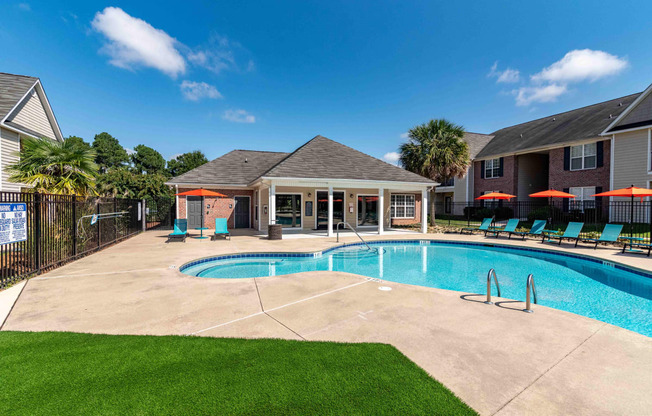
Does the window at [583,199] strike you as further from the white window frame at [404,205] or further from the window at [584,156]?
the white window frame at [404,205]

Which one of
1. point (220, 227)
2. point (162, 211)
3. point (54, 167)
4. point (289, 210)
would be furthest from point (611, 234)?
point (162, 211)

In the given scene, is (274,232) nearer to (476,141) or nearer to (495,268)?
(495,268)

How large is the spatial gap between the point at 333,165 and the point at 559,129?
62.2 feet

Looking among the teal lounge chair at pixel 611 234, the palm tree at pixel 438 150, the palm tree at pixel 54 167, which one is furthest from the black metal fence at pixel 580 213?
the palm tree at pixel 54 167

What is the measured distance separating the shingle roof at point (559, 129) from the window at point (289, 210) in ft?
61.3

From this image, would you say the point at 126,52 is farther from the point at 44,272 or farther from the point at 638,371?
the point at 638,371

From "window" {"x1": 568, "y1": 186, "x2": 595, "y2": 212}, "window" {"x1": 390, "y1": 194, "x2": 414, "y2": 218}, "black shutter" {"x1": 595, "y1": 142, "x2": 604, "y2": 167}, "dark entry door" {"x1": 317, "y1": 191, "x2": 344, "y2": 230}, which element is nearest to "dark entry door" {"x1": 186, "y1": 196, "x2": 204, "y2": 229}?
"dark entry door" {"x1": 317, "y1": 191, "x2": 344, "y2": 230}

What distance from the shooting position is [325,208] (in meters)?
18.8

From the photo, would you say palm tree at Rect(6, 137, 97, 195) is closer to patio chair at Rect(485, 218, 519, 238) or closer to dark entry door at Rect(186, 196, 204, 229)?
dark entry door at Rect(186, 196, 204, 229)

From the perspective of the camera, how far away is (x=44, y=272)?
696 cm

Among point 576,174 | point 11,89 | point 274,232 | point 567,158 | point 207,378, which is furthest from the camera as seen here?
point 567,158

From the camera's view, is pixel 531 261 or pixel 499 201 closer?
pixel 531 261

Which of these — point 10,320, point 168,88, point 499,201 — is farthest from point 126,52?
point 499,201

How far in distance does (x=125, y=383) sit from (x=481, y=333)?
13.9 ft
